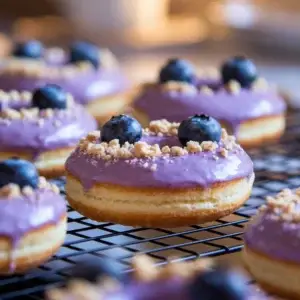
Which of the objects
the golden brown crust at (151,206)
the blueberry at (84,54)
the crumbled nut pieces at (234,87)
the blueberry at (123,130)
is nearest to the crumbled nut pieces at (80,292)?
the golden brown crust at (151,206)

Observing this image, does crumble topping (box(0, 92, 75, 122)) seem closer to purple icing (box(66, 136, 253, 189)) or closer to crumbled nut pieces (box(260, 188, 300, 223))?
purple icing (box(66, 136, 253, 189))

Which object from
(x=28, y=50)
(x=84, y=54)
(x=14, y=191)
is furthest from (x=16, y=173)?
(x=28, y=50)

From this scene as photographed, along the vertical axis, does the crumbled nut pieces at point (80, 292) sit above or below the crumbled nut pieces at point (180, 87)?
below

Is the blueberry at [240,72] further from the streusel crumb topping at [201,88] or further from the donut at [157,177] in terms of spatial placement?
the donut at [157,177]

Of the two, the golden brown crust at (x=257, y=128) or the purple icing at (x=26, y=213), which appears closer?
the purple icing at (x=26, y=213)

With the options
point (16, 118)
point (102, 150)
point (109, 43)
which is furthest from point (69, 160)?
point (109, 43)

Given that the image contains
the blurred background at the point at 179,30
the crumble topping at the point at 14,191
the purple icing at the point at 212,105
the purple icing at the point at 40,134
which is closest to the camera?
the crumble topping at the point at 14,191
